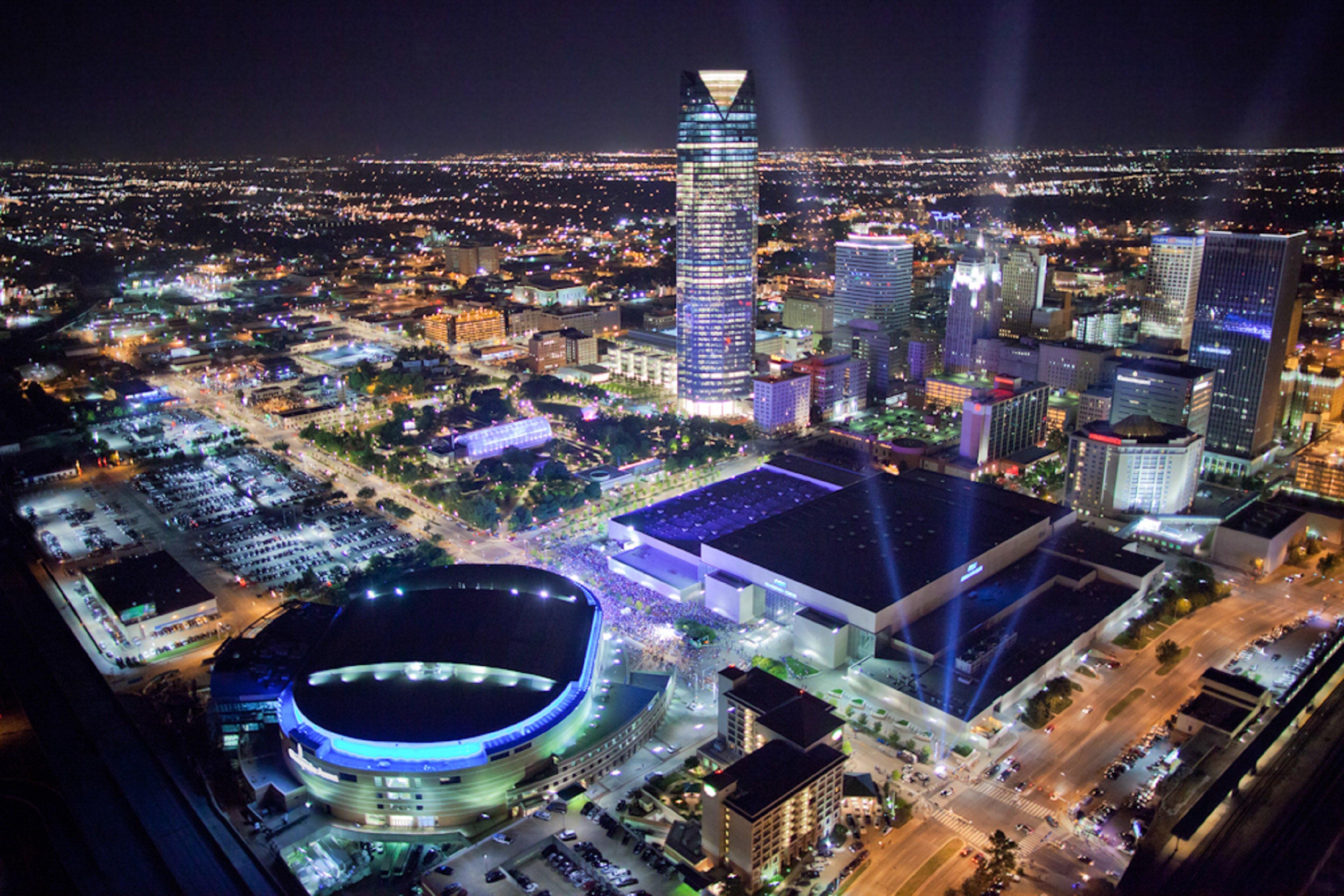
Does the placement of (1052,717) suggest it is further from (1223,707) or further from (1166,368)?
(1166,368)

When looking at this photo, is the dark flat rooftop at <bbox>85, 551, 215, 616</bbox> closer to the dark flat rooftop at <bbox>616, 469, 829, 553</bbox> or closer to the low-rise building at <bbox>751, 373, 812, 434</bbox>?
the dark flat rooftop at <bbox>616, 469, 829, 553</bbox>

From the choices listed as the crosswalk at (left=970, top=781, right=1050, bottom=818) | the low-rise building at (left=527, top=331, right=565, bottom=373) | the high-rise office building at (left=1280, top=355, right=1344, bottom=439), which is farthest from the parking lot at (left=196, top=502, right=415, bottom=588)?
the high-rise office building at (left=1280, top=355, right=1344, bottom=439)

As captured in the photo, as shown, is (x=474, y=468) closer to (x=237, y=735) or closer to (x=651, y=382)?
(x=651, y=382)

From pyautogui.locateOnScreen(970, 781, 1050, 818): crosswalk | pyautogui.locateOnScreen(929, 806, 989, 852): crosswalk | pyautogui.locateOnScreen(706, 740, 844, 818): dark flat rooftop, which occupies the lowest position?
pyautogui.locateOnScreen(929, 806, 989, 852): crosswalk

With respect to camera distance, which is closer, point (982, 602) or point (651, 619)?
point (982, 602)

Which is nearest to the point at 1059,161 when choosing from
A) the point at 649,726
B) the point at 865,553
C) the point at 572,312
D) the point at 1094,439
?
the point at 572,312

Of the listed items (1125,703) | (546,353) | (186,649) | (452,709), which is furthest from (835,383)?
(186,649)

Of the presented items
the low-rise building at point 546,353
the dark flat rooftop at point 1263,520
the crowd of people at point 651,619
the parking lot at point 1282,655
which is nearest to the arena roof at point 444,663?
the crowd of people at point 651,619
